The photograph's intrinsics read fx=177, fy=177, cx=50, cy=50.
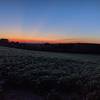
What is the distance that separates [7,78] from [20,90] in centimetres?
145

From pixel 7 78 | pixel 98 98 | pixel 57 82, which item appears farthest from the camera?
pixel 7 78

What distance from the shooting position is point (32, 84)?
7695 mm

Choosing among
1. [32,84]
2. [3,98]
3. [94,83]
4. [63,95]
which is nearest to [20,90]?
[32,84]

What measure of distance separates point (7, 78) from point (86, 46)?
31.1 m

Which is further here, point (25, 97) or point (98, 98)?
point (25, 97)

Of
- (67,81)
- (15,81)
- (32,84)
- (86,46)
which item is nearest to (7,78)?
(15,81)

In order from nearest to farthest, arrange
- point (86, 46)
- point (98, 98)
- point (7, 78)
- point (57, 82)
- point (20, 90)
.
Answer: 1. point (98, 98)
2. point (20, 90)
3. point (57, 82)
4. point (7, 78)
5. point (86, 46)

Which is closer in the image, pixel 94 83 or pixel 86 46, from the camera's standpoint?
pixel 94 83

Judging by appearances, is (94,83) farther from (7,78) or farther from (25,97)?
(7,78)

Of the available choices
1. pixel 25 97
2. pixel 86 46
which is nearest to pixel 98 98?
pixel 25 97

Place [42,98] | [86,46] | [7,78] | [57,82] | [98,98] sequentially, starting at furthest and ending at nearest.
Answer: [86,46]
[7,78]
[57,82]
[42,98]
[98,98]

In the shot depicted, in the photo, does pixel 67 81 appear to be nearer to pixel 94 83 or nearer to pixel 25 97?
pixel 94 83

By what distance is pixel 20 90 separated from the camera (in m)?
7.24

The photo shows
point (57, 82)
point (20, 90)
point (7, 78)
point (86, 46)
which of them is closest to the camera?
point (20, 90)
